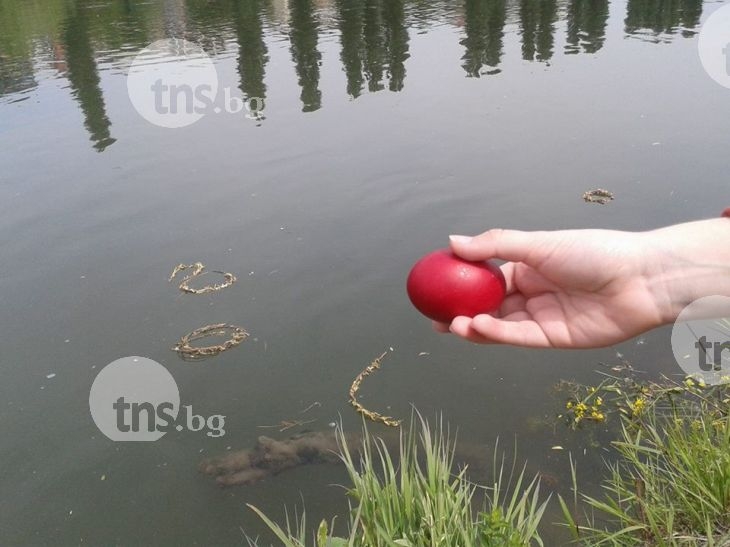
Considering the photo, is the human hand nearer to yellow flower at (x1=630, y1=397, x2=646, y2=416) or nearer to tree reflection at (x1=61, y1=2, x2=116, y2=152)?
yellow flower at (x1=630, y1=397, x2=646, y2=416)

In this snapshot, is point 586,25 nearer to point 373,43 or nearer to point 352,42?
point 373,43

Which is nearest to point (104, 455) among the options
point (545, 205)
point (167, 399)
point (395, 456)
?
point (167, 399)

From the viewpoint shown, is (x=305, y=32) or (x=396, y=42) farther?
(x=305, y=32)

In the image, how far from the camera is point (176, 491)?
3.93m

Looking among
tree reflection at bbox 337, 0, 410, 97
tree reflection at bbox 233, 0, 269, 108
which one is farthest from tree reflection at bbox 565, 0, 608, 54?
tree reflection at bbox 233, 0, 269, 108

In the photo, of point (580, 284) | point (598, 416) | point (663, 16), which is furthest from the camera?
point (663, 16)

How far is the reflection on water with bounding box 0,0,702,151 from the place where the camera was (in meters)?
12.1

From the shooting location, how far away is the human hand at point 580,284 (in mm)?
2375

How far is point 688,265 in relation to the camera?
2.36 m

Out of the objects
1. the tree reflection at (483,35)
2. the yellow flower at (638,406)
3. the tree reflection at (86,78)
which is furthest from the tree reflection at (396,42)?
the yellow flower at (638,406)

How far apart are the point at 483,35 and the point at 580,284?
13.2 meters

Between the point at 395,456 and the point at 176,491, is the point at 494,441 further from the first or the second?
the point at 176,491

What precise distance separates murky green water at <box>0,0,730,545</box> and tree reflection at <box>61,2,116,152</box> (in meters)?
0.09

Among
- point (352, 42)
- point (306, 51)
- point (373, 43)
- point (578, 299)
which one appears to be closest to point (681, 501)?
point (578, 299)
